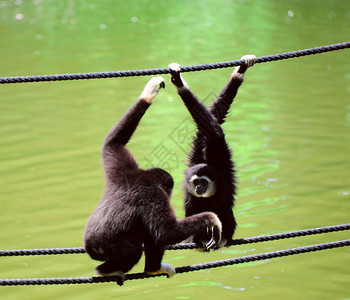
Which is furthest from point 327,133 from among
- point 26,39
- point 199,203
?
point 26,39

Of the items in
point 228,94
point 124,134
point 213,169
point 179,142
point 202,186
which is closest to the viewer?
point 124,134

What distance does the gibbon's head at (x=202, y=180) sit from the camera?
4.36 meters

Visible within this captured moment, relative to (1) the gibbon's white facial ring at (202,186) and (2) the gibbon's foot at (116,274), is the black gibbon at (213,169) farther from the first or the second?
(2) the gibbon's foot at (116,274)

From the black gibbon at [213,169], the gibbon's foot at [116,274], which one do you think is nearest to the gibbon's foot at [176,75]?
the black gibbon at [213,169]

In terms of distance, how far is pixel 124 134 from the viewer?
3.77m

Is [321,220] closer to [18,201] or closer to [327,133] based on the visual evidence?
[327,133]

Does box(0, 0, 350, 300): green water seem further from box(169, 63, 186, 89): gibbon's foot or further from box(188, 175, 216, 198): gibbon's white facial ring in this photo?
box(169, 63, 186, 89): gibbon's foot

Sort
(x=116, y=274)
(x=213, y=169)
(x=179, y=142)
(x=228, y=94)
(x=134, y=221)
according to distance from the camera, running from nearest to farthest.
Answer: (x=134, y=221) < (x=116, y=274) < (x=213, y=169) < (x=228, y=94) < (x=179, y=142)

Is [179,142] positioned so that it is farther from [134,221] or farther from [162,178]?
[134,221]

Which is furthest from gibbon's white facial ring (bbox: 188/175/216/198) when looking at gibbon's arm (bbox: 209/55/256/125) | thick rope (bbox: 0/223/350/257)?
gibbon's arm (bbox: 209/55/256/125)

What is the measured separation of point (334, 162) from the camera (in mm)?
9289

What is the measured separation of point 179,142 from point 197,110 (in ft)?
21.2

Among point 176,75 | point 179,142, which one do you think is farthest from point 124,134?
point 179,142

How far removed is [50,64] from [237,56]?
509 centimetres
